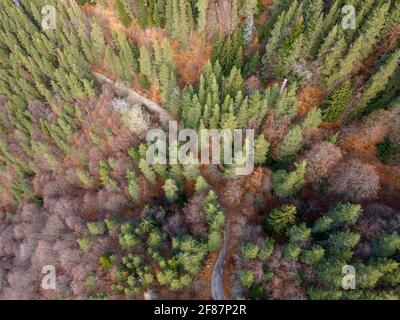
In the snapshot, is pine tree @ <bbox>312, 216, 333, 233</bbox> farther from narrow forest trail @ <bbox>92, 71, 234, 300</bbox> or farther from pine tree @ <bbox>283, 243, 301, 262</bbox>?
narrow forest trail @ <bbox>92, 71, 234, 300</bbox>

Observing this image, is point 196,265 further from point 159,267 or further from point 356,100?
point 356,100

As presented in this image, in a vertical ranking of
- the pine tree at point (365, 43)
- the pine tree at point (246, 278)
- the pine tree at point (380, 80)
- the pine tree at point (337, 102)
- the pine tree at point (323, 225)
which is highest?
the pine tree at point (365, 43)

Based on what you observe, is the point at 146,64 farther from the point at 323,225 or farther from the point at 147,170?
the point at 323,225

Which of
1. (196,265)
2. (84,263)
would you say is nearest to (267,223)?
(196,265)

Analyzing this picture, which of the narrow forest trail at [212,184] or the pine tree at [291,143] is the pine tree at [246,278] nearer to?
the narrow forest trail at [212,184]

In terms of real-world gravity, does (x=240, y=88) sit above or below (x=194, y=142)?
above

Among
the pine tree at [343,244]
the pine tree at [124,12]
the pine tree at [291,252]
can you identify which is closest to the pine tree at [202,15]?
the pine tree at [124,12]
